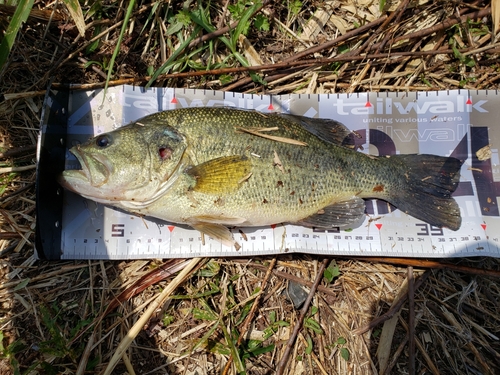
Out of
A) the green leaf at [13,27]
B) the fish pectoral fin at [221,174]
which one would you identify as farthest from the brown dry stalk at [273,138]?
the green leaf at [13,27]

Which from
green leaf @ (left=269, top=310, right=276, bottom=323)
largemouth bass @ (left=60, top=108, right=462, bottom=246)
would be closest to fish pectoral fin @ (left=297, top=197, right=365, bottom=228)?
→ largemouth bass @ (left=60, top=108, right=462, bottom=246)

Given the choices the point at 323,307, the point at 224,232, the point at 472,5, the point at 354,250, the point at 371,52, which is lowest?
the point at 323,307

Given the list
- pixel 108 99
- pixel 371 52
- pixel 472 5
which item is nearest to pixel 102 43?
pixel 108 99

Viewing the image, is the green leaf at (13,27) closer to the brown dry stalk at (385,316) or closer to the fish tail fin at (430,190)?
the fish tail fin at (430,190)

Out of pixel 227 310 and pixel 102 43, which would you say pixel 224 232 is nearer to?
pixel 227 310

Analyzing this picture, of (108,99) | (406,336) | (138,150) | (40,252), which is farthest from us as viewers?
(108,99)

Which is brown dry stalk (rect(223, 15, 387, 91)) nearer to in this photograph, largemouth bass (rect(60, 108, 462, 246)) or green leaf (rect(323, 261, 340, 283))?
largemouth bass (rect(60, 108, 462, 246))
